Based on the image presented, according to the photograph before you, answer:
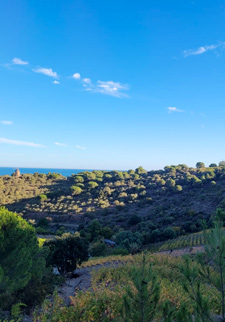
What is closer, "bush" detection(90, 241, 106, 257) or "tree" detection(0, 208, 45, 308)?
"tree" detection(0, 208, 45, 308)

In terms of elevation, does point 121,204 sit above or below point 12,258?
below

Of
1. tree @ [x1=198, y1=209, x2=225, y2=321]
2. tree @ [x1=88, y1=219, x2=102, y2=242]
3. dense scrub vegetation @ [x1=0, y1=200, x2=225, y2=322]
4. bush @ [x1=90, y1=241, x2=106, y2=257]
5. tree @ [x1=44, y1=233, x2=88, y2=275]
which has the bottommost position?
tree @ [x1=88, y1=219, x2=102, y2=242]

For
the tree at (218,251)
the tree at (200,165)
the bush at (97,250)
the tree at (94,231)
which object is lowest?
the tree at (94,231)

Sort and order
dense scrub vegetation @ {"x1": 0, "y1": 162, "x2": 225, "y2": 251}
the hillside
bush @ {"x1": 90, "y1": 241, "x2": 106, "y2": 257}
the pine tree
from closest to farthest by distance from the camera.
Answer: the pine tree, bush @ {"x1": 90, "y1": 241, "x2": 106, "y2": 257}, dense scrub vegetation @ {"x1": 0, "y1": 162, "x2": 225, "y2": 251}, the hillside

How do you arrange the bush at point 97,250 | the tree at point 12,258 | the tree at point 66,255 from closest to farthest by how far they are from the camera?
the tree at point 12,258 → the tree at point 66,255 → the bush at point 97,250

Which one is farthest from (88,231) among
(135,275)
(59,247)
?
(135,275)

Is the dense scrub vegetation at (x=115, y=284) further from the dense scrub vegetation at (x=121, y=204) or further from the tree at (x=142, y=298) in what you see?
the dense scrub vegetation at (x=121, y=204)

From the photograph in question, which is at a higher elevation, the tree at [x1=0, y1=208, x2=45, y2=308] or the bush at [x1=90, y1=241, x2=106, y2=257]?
the tree at [x1=0, y1=208, x2=45, y2=308]

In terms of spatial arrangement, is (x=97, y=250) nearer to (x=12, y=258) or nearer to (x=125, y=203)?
(x=12, y=258)

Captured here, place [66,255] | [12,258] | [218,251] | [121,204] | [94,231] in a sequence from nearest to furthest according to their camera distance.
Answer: [218,251], [12,258], [66,255], [94,231], [121,204]

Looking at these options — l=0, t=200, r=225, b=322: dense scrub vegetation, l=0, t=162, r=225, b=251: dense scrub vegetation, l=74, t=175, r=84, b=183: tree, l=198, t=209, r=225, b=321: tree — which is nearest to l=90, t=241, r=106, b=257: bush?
l=0, t=162, r=225, b=251: dense scrub vegetation

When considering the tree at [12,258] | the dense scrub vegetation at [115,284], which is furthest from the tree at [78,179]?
the tree at [12,258]

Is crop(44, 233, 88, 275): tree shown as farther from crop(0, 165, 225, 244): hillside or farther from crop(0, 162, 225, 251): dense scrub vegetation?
crop(0, 165, 225, 244): hillside

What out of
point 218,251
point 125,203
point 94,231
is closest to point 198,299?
point 218,251
